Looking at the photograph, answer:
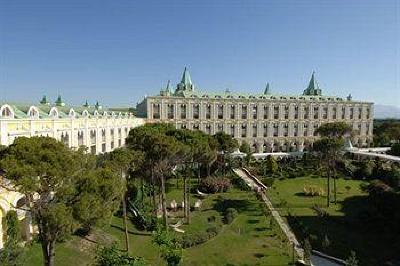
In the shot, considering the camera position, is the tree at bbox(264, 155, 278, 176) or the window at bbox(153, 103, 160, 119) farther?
the window at bbox(153, 103, 160, 119)

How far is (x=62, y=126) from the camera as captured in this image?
3288cm

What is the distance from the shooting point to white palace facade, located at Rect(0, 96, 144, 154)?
996 inches

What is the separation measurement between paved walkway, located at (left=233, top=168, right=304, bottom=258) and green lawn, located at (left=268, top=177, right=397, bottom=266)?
0.71 meters

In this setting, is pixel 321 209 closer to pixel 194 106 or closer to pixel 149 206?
pixel 149 206

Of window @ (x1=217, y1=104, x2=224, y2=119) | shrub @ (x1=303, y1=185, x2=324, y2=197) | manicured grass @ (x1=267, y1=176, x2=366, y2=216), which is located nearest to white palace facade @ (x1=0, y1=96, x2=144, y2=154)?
manicured grass @ (x1=267, y1=176, x2=366, y2=216)

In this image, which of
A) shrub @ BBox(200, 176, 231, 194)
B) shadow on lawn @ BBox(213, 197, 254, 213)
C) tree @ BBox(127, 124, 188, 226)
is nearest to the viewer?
tree @ BBox(127, 124, 188, 226)

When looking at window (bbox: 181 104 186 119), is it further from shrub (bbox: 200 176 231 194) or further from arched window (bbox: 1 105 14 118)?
arched window (bbox: 1 105 14 118)

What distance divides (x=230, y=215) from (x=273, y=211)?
5.61 meters

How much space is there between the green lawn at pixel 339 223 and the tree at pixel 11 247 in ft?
72.1

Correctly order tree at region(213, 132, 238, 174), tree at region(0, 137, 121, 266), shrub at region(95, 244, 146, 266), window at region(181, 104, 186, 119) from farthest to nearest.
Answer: window at region(181, 104, 186, 119) → tree at region(213, 132, 238, 174) → shrub at region(95, 244, 146, 266) → tree at region(0, 137, 121, 266)

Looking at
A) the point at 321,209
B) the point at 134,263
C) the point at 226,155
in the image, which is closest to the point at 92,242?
the point at 134,263

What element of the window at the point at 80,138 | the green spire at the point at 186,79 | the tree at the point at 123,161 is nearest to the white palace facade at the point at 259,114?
the green spire at the point at 186,79

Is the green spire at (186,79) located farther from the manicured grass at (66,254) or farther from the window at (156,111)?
the manicured grass at (66,254)

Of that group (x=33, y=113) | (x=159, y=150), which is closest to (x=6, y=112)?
(x=33, y=113)
